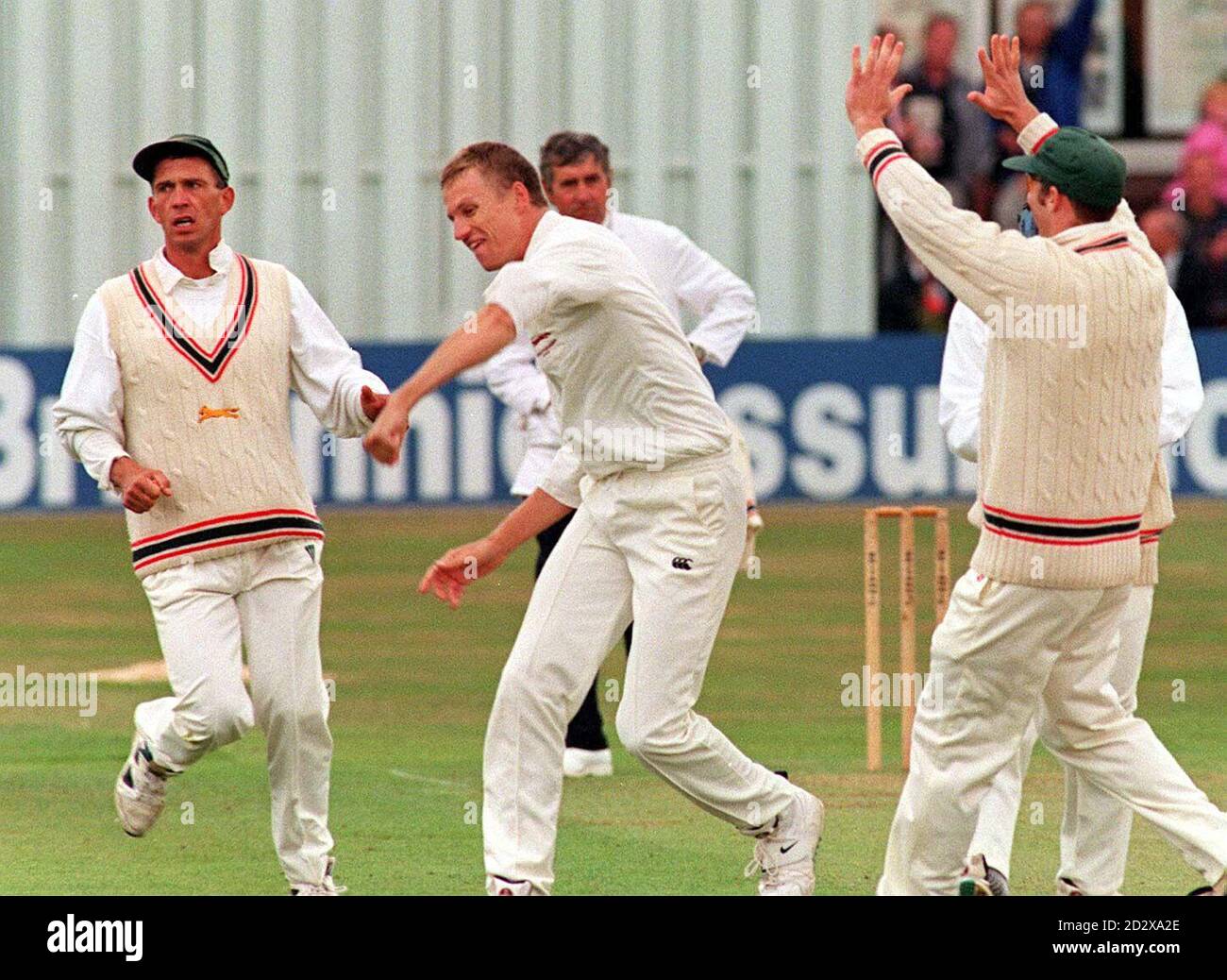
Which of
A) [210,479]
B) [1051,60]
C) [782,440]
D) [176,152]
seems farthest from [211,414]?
[1051,60]

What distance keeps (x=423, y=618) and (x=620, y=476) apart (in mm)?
6551

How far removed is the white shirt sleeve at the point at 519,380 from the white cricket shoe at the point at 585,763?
1.23 meters

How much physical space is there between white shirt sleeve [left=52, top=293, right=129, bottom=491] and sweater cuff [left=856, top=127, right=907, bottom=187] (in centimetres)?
205

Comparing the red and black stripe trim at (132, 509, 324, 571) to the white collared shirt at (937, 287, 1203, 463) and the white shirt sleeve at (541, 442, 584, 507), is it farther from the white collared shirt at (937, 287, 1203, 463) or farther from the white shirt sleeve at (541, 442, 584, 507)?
the white collared shirt at (937, 287, 1203, 463)

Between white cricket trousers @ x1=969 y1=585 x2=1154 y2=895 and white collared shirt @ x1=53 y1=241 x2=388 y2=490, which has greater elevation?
white collared shirt @ x1=53 y1=241 x2=388 y2=490

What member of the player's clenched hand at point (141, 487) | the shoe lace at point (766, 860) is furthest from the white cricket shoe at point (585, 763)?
the player's clenched hand at point (141, 487)

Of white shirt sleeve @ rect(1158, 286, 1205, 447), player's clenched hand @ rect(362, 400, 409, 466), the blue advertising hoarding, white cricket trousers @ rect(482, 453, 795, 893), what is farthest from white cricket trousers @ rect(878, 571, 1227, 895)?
the blue advertising hoarding

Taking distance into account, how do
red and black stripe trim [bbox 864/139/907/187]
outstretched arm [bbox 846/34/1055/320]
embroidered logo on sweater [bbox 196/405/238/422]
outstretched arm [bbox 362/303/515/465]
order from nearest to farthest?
1. outstretched arm [bbox 362/303/515/465]
2. outstretched arm [bbox 846/34/1055/320]
3. red and black stripe trim [bbox 864/139/907/187]
4. embroidered logo on sweater [bbox 196/405/238/422]

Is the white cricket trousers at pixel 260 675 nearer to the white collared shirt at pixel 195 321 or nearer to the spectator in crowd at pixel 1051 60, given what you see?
the white collared shirt at pixel 195 321

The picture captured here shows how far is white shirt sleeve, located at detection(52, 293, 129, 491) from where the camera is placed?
21.0 ft

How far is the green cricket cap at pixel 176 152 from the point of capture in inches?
254

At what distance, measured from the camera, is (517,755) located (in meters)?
6.23

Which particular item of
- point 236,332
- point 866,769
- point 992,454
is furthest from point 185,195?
point 866,769

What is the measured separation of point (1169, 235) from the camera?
58.5 feet
